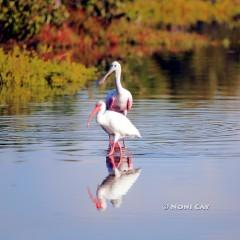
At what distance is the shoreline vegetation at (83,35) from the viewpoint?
95.8ft

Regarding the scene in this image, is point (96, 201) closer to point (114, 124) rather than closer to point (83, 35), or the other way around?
point (114, 124)

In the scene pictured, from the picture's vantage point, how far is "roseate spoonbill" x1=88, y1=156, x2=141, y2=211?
12266mm

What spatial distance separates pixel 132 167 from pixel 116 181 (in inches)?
41.0

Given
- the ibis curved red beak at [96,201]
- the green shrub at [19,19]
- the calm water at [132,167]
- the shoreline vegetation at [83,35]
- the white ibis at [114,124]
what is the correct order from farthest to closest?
the green shrub at [19,19] → the shoreline vegetation at [83,35] → the white ibis at [114,124] → the ibis curved red beak at [96,201] → the calm water at [132,167]

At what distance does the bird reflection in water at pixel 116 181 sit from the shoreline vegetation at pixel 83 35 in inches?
349

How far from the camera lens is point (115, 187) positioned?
13.2m

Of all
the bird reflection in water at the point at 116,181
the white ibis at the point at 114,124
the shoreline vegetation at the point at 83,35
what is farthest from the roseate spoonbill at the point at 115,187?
the shoreline vegetation at the point at 83,35

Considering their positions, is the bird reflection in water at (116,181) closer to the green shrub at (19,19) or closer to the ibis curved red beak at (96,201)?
the ibis curved red beak at (96,201)

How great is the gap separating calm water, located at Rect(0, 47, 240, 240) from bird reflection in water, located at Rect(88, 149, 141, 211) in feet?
0.26

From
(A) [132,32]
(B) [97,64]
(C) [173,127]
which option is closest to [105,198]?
(C) [173,127]

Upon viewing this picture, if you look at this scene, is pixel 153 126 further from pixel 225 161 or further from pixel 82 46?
pixel 82 46

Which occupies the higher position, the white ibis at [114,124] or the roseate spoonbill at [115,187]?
the white ibis at [114,124]

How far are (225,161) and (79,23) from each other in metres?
39.0

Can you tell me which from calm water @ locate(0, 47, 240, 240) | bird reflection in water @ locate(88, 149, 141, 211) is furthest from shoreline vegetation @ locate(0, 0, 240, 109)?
bird reflection in water @ locate(88, 149, 141, 211)
